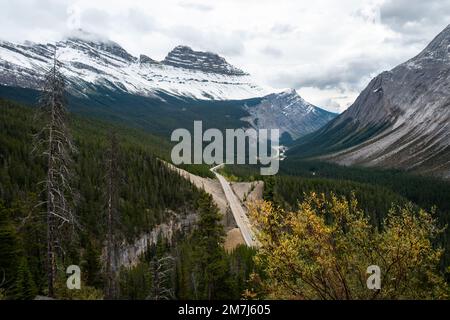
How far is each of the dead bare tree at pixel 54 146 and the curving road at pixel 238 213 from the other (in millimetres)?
54127

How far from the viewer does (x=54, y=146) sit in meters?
22.9

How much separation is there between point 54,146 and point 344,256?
628 inches

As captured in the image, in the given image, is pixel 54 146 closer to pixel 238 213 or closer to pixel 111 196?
pixel 111 196

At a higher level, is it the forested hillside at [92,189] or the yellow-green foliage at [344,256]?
the forested hillside at [92,189]

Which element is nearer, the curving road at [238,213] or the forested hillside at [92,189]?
the forested hillside at [92,189]

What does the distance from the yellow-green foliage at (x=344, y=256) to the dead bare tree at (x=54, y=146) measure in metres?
12.1

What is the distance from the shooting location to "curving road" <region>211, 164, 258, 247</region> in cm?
9069

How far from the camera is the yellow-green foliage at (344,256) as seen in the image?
571 inches

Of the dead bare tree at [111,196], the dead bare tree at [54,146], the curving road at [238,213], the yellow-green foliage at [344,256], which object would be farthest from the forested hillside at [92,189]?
the yellow-green foliage at [344,256]

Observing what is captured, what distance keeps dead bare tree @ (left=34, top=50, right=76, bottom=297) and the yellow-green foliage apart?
12105 millimetres

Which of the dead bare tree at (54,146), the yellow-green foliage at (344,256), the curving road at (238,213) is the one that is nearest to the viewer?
the yellow-green foliage at (344,256)

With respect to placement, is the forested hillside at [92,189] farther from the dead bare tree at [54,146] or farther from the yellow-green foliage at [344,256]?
the yellow-green foliage at [344,256]

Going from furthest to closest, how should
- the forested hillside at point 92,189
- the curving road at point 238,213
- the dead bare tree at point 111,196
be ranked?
the curving road at point 238,213
the forested hillside at point 92,189
the dead bare tree at point 111,196
